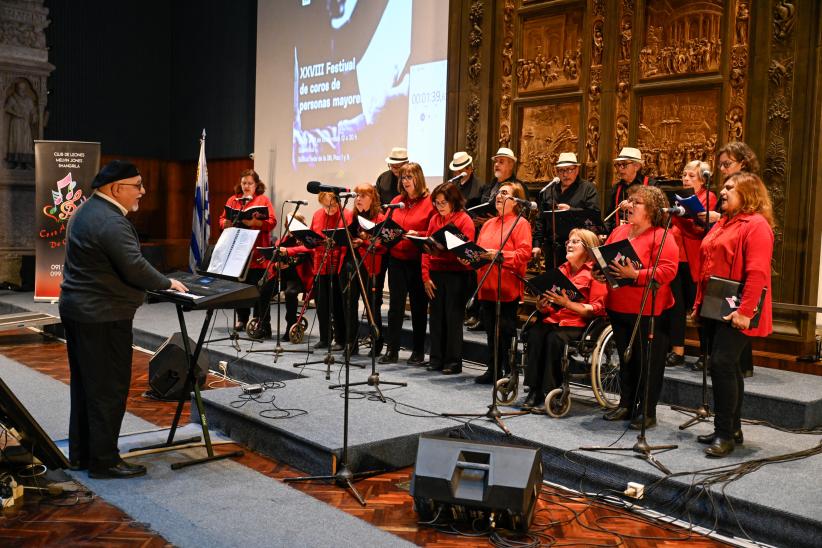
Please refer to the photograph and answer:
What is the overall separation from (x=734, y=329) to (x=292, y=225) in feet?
11.7

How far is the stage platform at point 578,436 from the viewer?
11.5 ft

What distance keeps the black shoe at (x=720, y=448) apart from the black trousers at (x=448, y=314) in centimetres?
223

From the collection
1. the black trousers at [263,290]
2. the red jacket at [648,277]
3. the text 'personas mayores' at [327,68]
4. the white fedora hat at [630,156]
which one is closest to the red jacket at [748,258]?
the red jacket at [648,277]

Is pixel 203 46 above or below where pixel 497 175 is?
above

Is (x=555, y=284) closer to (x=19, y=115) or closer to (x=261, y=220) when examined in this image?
(x=261, y=220)

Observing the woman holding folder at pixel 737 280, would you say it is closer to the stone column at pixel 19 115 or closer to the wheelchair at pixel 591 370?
the wheelchair at pixel 591 370

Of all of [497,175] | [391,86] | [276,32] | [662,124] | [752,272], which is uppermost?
[276,32]

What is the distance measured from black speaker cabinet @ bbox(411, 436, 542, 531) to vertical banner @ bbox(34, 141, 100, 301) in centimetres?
761

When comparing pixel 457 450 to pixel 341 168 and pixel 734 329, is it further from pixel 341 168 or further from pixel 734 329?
pixel 341 168

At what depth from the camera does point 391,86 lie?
9.34 m

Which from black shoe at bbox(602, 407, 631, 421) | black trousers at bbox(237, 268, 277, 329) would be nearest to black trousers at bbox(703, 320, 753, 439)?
black shoe at bbox(602, 407, 631, 421)

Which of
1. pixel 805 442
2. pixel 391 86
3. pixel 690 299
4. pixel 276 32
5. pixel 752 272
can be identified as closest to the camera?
pixel 752 272

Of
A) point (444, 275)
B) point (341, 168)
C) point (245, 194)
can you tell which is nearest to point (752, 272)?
point (444, 275)

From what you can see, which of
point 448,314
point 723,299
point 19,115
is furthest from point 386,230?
point 19,115
